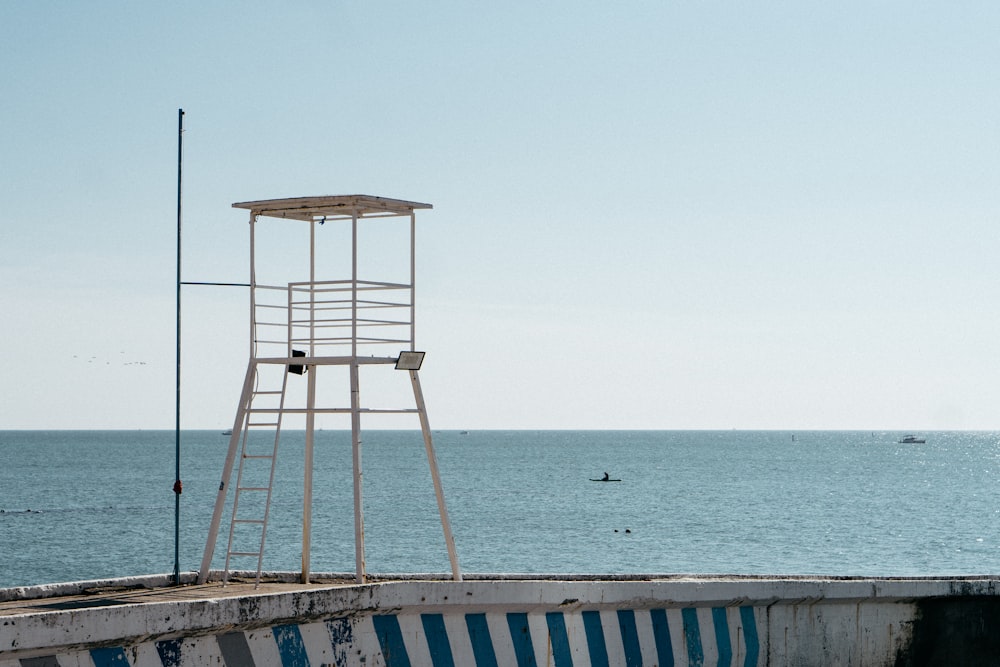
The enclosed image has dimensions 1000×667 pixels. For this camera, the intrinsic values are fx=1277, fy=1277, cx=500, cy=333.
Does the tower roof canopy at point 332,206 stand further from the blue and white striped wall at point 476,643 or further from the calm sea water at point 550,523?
the calm sea water at point 550,523

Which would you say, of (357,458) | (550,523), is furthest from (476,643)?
(550,523)

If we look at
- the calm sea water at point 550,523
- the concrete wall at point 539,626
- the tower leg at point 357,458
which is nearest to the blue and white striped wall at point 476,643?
the concrete wall at point 539,626

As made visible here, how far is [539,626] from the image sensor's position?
9.58 meters

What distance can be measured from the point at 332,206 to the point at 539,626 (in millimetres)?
5426

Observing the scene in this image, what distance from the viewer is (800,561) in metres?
62.2

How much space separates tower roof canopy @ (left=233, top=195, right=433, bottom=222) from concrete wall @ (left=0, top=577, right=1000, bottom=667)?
4065 millimetres

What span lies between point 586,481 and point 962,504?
4241cm

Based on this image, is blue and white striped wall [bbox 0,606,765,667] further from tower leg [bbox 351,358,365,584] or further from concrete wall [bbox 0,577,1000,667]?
tower leg [bbox 351,358,365,584]

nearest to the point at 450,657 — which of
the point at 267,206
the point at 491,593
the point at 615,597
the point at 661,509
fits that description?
the point at 491,593

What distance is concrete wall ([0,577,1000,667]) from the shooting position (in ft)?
24.8

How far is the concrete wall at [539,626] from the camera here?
7.57 m

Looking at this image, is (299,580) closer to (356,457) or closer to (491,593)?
(356,457)

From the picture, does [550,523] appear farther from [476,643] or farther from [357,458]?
[476,643]

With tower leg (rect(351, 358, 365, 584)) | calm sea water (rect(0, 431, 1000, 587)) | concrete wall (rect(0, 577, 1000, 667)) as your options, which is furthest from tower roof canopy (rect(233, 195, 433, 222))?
calm sea water (rect(0, 431, 1000, 587))
